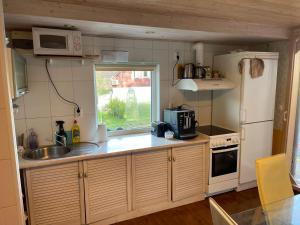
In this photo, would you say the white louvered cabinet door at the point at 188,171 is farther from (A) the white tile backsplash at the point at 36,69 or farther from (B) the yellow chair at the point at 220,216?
(A) the white tile backsplash at the point at 36,69

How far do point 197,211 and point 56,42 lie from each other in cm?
233

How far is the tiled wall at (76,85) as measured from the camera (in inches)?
93.8

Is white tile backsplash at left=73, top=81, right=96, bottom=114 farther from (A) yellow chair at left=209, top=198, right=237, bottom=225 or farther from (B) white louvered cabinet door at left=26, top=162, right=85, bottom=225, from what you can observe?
(A) yellow chair at left=209, top=198, right=237, bottom=225

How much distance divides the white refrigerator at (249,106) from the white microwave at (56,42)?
6.17 ft

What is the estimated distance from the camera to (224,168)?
283 centimetres

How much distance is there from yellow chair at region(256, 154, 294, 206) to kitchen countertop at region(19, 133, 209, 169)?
0.96m

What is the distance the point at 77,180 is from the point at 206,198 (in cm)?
163

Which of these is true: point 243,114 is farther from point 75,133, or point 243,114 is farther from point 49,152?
point 49,152

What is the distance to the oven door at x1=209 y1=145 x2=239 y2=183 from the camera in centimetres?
274

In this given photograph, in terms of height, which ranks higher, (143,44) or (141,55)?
(143,44)

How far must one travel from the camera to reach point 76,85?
256 centimetres

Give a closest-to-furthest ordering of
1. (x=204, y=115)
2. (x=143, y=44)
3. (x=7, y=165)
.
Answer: (x=7, y=165) < (x=143, y=44) < (x=204, y=115)

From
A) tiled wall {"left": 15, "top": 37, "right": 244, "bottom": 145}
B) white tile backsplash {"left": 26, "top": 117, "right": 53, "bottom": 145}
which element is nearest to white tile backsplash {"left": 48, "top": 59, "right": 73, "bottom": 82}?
tiled wall {"left": 15, "top": 37, "right": 244, "bottom": 145}

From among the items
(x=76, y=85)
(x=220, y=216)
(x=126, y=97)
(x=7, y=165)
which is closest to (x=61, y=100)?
(x=76, y=85)
